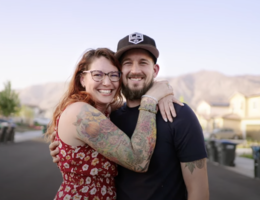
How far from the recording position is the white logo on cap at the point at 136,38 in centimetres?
251

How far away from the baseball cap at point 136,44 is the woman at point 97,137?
0.40 feet

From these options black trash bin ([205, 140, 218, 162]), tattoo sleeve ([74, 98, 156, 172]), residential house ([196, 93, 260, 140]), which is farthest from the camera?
residential house ([196, 93, 260, 140])

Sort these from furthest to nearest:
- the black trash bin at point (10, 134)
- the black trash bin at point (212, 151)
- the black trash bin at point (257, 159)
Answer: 1. the black trash bin at point (10, 134)
2. the black trash bin at point (212, 151)
3. the black trash bin at point (257, 159)

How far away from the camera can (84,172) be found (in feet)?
7.41

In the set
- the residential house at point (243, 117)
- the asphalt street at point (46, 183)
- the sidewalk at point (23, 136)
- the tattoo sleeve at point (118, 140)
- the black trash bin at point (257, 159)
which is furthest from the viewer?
the residential house at point (243, 117)

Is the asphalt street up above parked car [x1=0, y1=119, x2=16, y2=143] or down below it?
above

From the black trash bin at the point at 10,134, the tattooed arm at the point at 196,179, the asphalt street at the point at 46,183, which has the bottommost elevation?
the black trash bin at the point at 10,134

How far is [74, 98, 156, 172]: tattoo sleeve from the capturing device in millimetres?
2119

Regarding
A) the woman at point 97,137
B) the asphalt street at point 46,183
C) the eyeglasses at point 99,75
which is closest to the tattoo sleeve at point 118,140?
the woman at point 97,137

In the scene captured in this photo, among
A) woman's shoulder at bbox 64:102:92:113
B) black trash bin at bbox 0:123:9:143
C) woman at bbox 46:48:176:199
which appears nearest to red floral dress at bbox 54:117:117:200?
woman at bbox 46:48:176:199

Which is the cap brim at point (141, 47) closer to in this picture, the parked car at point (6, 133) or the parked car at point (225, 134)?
the parked car at point (6, 133)

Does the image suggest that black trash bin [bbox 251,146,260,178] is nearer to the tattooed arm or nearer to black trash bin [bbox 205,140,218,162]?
black trash bin [bbox 205,140,218,162]

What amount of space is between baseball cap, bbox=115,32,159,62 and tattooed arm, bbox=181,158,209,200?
1090mm

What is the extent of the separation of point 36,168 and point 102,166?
30.9 ft
